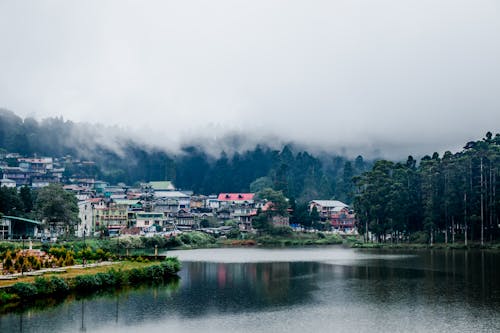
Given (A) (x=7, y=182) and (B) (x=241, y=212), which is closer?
(B) (x=241, y=212)

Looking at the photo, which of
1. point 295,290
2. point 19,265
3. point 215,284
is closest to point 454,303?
point 295,290

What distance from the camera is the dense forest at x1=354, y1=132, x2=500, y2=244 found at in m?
91.3

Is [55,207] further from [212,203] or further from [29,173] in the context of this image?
[29,173]

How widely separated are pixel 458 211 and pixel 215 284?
55901 millimetres

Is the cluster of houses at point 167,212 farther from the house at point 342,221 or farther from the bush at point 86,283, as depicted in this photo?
the bush at point 86,283

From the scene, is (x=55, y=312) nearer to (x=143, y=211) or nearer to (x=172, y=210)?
(x=143, y=211)

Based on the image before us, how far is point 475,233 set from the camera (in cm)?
9550

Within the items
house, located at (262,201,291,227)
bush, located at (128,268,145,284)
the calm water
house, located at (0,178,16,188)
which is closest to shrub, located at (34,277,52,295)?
the calm water

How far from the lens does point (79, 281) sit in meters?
44.2

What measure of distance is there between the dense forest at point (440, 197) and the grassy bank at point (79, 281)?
52.6 meters

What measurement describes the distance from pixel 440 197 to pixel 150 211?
71242mm

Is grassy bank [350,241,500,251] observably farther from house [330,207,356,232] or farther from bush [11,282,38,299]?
bush [11,282,38,299]

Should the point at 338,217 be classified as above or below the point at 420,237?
above

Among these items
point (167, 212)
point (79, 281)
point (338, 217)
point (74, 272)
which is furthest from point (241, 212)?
point (79, 281)
